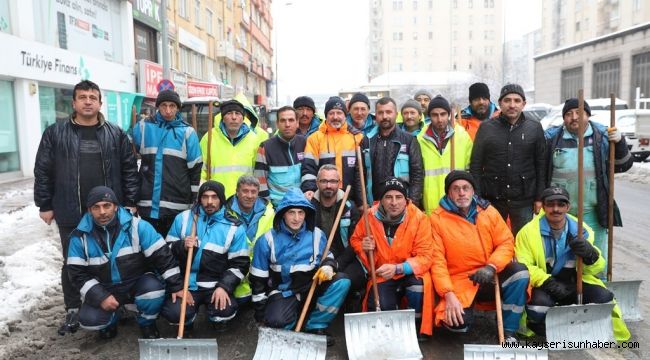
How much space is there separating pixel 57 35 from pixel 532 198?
44.2ft

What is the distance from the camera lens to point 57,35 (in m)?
13.9

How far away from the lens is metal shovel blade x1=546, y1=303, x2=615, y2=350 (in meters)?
3.72

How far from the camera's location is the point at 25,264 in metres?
5.75

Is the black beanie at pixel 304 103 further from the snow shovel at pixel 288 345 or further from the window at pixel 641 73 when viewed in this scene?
the window at pixel 641 73

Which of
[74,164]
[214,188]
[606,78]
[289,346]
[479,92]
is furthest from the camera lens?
[606,78]

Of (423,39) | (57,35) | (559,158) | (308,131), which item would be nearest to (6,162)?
(57,35)

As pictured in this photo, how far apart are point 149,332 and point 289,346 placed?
1.23 metres

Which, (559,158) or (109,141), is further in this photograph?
(559,158)

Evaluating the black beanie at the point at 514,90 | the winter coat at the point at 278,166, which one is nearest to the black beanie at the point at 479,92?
the black beanie at the point at 514,90

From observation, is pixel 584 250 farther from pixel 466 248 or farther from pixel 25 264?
pixel 25 264

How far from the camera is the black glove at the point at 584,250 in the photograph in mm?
3867

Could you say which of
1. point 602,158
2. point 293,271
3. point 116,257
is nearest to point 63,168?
point 116,257

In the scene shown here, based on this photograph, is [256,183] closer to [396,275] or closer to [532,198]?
[396,275]

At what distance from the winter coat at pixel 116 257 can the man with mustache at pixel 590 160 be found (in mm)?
3371
